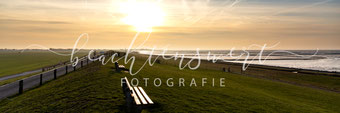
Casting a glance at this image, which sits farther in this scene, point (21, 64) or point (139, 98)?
point (21, 64)

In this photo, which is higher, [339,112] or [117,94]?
[117,94]

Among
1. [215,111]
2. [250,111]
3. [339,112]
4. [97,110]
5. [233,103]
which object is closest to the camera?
[97,110]

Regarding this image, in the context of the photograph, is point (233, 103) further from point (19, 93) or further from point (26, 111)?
point (19, 93)

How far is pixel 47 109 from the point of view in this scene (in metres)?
11.4

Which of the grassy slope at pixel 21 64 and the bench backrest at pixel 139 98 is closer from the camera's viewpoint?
the bench backrest at pixel 139 98

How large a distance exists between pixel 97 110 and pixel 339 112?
17.2 metres

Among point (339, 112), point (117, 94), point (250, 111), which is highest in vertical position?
point (117, 94)

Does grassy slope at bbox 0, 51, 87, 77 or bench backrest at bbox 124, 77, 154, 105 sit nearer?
bench backrest at bbox 124, 77, 154, 105

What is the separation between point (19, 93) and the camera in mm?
17469

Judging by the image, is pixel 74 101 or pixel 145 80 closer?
pixel 74 101

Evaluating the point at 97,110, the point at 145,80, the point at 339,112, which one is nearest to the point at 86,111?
the point at 97,110

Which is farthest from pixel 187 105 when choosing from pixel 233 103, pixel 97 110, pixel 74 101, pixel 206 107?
pixel 74 101

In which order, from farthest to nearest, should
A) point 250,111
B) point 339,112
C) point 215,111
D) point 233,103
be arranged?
point 339,112 → point 233,103 → point 250,111 → point 215,111

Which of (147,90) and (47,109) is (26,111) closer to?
(47,109)
